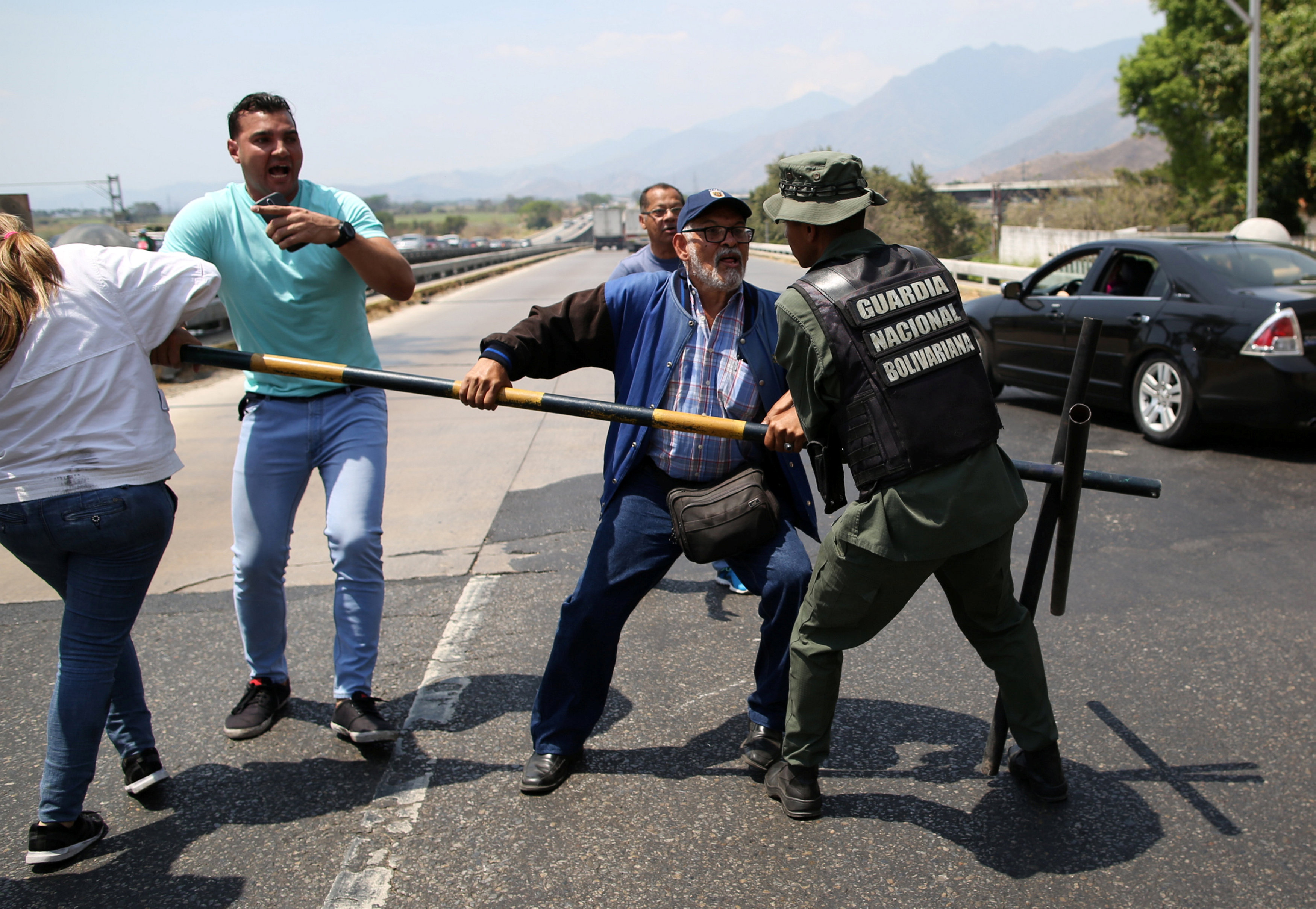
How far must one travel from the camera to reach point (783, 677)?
3268 millimetres

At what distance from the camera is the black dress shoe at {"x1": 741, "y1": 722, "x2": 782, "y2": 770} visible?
3242mm

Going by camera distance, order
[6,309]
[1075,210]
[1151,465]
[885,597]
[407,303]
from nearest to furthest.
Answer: [6,309], [885,597], [1151,465], [407,303], [1075,210]

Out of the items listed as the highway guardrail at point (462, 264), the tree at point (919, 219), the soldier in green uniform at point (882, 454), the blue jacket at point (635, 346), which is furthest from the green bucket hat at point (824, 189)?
the tree at point (919, 219)

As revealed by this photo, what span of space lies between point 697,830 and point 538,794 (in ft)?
1.75

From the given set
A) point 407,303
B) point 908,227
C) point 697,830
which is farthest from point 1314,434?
point 908,227

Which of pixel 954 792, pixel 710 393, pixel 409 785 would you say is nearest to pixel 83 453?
pixel 409 785

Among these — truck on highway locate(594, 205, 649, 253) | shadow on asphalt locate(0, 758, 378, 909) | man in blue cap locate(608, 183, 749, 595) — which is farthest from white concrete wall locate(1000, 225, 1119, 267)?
truck on highway locate(594, 205, 649, 253)

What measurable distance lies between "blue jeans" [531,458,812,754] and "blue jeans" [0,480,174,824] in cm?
123

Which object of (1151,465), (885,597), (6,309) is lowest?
(1151,465)

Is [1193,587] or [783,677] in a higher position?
[783,677]

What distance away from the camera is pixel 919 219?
168 feet

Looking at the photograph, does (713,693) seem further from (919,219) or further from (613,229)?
(613,229)

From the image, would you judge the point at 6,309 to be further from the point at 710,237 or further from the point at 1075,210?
the point at 1075,210

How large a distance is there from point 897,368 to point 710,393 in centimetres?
76
